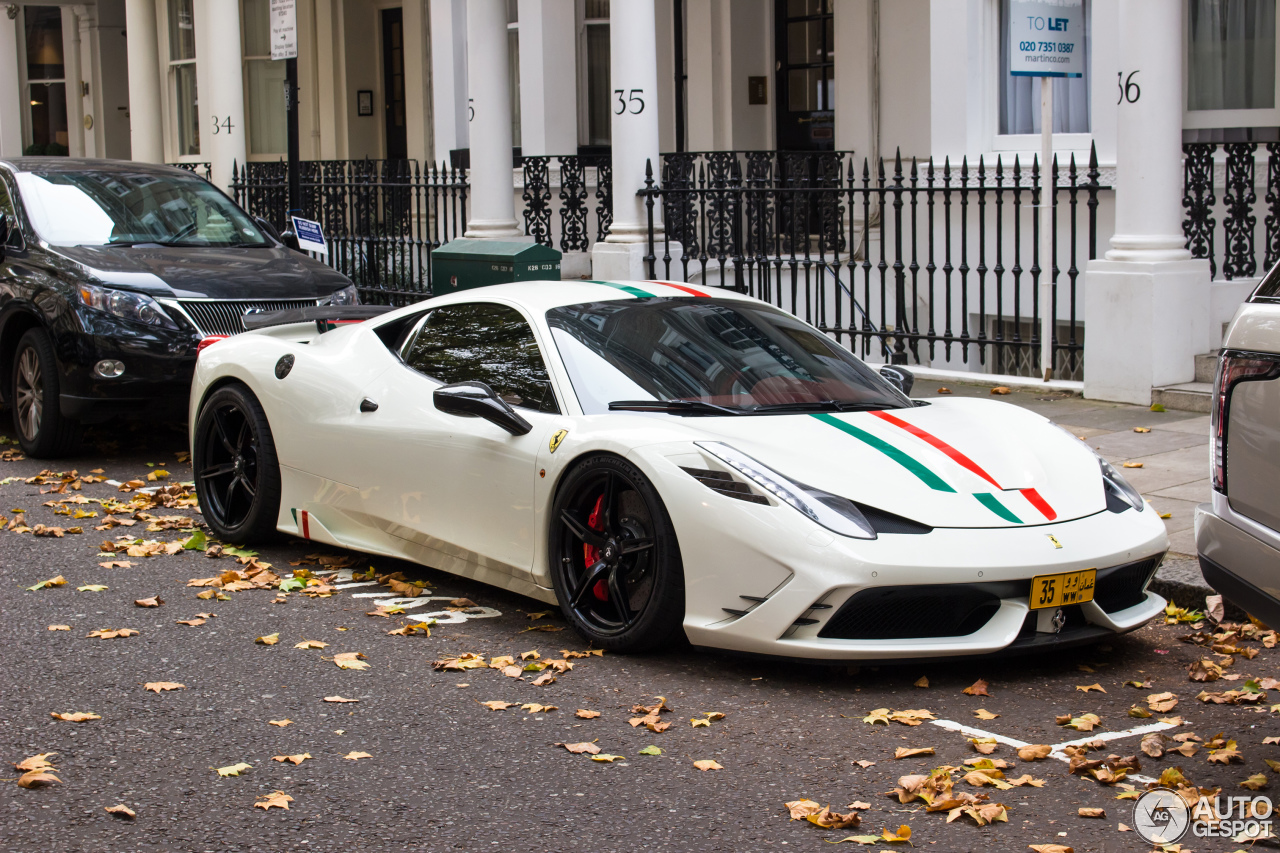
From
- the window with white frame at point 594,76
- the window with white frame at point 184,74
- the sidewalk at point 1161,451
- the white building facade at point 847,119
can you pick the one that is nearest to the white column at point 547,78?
the white building facade at point 847,119

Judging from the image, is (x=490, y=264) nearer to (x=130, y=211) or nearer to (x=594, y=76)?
(x=130, y=211)

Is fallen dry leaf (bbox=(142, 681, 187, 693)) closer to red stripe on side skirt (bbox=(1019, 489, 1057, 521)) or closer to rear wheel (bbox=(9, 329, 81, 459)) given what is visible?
red stripe on side skirt (bbox=(1019, 489, 1057, 521))

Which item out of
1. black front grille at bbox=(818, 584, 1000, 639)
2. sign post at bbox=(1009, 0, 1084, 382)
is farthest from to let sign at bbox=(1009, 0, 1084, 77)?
black front grille at bbox=(818, 584, 1000, 639)

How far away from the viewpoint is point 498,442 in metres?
6.03

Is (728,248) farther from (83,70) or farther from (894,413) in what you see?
(83,70)

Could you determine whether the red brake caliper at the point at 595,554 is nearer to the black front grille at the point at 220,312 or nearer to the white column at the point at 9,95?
the black front grille at the point at 220,312

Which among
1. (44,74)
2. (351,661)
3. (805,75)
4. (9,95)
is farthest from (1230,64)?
(44,74)

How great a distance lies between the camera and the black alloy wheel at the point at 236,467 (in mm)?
7270

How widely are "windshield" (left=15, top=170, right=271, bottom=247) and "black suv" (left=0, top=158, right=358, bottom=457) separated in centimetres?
1

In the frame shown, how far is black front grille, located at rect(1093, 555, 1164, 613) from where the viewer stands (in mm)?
5312

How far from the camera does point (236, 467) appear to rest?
7.48 m

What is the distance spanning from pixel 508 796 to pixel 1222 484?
2.24m

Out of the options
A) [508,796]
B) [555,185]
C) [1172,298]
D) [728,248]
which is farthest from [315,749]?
[555,185]

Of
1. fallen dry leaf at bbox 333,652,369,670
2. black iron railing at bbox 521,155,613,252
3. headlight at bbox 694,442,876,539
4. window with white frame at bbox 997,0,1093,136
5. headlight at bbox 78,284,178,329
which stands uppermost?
window with white frame at bbox 997,0,1093,136
